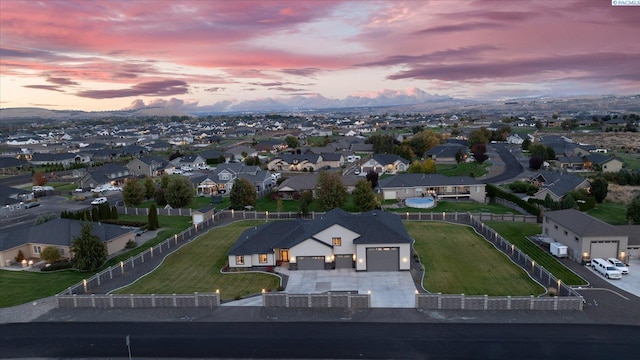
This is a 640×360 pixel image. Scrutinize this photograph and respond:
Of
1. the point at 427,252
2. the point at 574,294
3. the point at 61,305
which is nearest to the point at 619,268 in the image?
the point at 574,294

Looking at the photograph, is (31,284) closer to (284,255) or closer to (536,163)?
(284,255)

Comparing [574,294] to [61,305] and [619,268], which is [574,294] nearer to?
[619,268]

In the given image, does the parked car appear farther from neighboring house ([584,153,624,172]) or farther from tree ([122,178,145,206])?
neighboring house ([584,153,624,172])

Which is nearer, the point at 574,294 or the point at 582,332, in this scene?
the point at 582,332

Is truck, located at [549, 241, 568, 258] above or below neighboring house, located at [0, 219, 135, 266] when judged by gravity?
below

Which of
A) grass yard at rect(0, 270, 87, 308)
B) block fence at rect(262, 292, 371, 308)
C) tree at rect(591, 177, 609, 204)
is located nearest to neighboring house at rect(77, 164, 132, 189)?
grass yard at rect(0, 270, 87, 308)

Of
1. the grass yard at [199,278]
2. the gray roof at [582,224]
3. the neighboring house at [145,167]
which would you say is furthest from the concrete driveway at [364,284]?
the neighboring house at [145,167]
